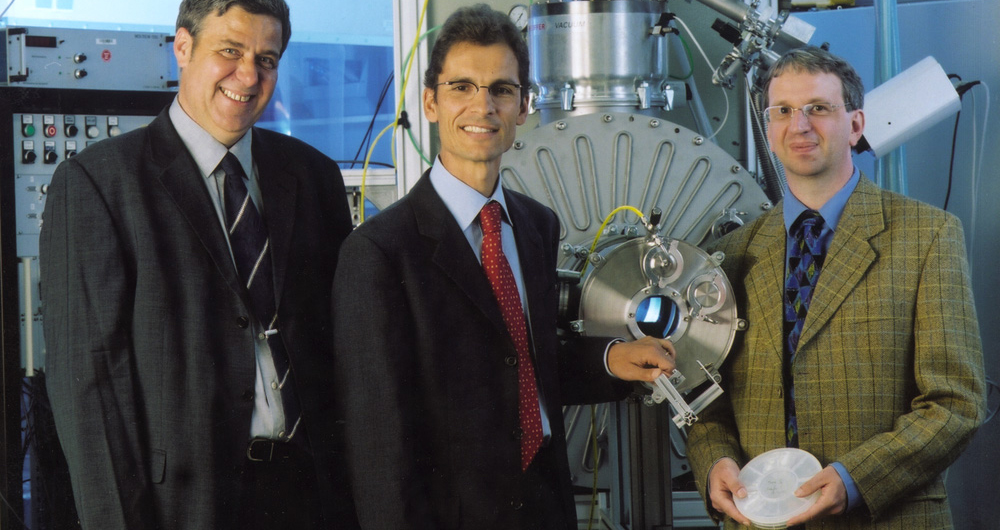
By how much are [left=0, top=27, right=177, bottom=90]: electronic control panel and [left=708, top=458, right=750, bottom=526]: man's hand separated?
6.43ft

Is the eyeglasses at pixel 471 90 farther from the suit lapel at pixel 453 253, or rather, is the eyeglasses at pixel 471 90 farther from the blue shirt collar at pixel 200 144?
the blue shirt collar at pixel 200 144

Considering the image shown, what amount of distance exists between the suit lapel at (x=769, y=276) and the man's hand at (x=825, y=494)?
22 centimetres

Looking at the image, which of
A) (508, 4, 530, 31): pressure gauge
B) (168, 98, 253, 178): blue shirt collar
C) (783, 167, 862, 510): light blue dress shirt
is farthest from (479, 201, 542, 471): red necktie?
(508, 4, 530, 31): pressure gauge

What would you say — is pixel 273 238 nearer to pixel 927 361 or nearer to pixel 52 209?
pixel 52 209

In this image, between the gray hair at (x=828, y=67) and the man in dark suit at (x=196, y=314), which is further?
the gray hair at (x=828, y=67)

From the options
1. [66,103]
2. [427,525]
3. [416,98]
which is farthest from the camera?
[416,98]

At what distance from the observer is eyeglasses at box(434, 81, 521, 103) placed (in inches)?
58.6

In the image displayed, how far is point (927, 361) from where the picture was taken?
1517 mm

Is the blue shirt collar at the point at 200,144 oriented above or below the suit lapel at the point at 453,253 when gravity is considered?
above

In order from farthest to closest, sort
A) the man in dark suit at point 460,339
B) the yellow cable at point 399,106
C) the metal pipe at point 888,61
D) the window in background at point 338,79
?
1. the window in background at point 338,79
2. the yellow cable at point 399,106
3. the metal pipe at point 888,61
4. the man in dark suit at point 460,339

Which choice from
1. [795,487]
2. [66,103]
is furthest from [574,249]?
[66,103]

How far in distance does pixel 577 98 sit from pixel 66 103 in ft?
4.95

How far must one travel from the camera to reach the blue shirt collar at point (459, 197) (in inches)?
58.4

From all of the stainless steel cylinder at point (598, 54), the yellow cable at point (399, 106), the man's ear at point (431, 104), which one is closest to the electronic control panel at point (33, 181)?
the yellow cable at point (399, 106)
